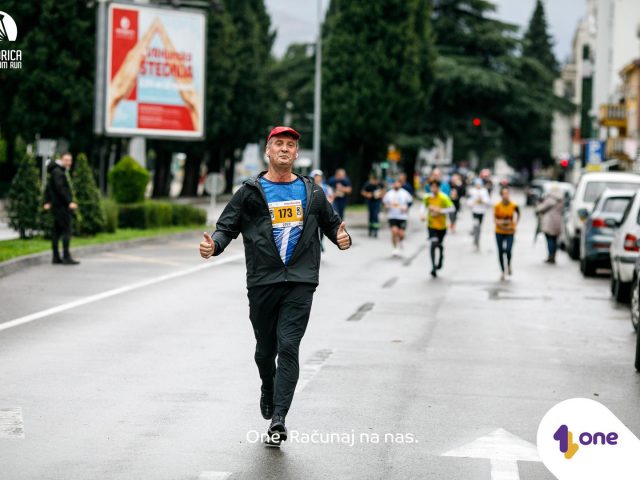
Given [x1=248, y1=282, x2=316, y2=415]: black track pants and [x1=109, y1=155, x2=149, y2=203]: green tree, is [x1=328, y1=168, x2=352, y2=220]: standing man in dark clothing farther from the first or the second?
[x1=248, y1=282, x2=316, y2=415]: black track pants

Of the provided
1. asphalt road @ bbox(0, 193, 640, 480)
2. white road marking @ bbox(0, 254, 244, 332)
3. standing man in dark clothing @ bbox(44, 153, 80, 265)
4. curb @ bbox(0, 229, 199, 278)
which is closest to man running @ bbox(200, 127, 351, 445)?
asphalt road @ bbox(0, 193, 640, 480)

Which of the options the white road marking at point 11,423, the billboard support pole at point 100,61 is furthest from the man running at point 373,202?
the white road marking at point 11,423

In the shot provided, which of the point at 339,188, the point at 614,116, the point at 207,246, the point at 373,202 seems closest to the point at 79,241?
the point at 339,188

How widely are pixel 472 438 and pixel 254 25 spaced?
6531cm

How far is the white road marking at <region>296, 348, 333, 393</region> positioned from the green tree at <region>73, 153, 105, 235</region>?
51.0 feet

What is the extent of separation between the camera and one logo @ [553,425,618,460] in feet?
19.7

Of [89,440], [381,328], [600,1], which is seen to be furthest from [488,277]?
[600,1]

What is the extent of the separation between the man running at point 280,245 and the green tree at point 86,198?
63.1ft

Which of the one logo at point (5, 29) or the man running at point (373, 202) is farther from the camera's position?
the man running at point (373, 202)

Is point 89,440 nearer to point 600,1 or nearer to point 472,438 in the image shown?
point 472,438

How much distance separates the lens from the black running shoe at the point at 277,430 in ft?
24.1

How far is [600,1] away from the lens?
114 m

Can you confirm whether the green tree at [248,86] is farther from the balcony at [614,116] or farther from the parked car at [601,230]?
the parked car at [601,230]

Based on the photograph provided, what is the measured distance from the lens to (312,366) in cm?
1067
